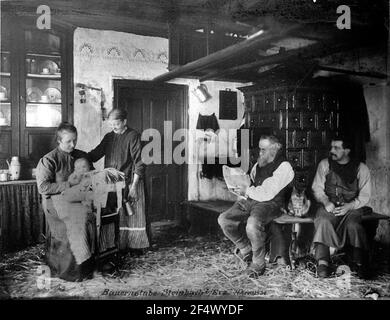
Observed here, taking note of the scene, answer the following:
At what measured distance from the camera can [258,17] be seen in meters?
4.08

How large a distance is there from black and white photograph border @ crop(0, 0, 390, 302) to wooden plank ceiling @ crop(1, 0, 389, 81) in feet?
0.07

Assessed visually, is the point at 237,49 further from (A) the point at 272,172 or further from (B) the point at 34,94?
(B) the point at 34,94

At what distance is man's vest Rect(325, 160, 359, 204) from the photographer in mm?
4055

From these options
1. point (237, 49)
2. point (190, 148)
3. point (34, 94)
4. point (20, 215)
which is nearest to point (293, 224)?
point (237, 49)

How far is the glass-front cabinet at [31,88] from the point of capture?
4.66 m

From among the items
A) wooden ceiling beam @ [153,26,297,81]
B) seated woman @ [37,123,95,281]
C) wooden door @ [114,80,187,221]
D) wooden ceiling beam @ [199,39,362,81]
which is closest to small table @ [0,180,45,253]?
seated woman @ [37,123,95,281]

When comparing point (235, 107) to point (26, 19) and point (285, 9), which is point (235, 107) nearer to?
point (285, 9)

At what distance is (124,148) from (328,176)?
229cm

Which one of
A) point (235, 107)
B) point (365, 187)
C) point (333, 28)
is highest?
point (333, 28)

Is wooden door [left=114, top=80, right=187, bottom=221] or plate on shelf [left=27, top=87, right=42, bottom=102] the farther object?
wooden door [left=114, top=80, right=187, bottom=221]

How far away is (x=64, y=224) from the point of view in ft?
11.9

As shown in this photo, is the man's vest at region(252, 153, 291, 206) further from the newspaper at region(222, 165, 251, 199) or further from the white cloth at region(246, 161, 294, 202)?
the newspaper at region(222, 165, 251, 199)

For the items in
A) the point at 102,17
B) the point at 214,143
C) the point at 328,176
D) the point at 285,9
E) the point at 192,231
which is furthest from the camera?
the point at 214,143

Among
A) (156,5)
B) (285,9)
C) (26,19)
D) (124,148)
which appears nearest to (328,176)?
(285,9)
